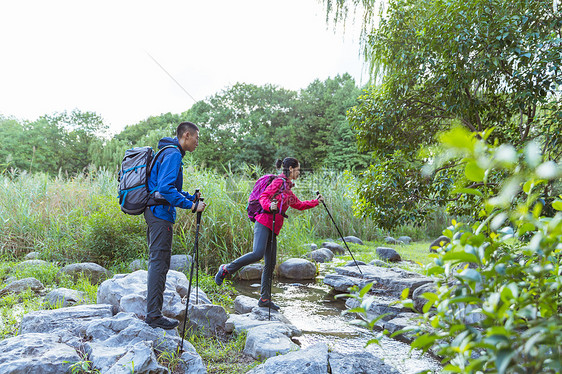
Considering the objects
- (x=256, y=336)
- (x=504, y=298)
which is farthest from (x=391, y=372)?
(x=504, y=298)

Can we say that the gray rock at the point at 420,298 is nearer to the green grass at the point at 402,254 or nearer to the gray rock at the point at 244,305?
the gray rock at the point at 244,305

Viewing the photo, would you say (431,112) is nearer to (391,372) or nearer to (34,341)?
(391,372)

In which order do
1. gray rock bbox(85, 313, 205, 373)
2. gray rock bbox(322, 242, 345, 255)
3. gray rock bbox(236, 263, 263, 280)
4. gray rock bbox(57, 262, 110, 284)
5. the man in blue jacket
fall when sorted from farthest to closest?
gray rock bbox(322, 242, 345, 255)
gray rock bbox(236, 263, 263, 280)
gray rock bbox(57, 262, 110, 284)
the man in blue jacket
gray rock bbox(85, 313, 205, 373)

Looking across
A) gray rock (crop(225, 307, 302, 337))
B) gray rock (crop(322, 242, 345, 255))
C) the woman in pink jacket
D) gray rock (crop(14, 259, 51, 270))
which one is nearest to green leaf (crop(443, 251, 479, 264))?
gray rock (crop(225, 307, 302, 337))

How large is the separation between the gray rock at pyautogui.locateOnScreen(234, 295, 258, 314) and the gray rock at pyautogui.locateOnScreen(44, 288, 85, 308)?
6.12ft

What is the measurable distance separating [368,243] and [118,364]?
9.56 meters

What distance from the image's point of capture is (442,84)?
4590 mm

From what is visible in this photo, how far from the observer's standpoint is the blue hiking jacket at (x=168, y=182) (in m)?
3.23

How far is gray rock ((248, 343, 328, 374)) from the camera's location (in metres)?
2.68

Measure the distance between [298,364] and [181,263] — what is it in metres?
3.94

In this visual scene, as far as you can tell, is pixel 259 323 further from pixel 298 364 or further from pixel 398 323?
pixel 398 323

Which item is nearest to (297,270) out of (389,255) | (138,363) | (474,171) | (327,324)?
(327,324)

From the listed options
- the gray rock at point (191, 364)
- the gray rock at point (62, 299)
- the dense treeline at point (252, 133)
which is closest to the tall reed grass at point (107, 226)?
the gray rock at point (62, 299)

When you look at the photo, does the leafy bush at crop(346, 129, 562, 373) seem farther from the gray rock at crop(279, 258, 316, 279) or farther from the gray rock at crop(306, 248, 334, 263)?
the gray rock at crop(306, 248, 334, 263)
